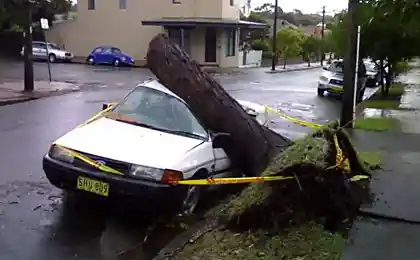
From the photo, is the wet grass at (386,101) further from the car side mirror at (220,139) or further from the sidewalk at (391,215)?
the car side mirror at (220,139)

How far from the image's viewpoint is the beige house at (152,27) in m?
45.7

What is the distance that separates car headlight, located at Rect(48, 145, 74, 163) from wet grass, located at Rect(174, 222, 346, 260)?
5.80 feet

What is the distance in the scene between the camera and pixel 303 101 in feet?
73.8

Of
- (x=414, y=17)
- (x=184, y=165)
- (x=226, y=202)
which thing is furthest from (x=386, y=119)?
(x=414, y=17)

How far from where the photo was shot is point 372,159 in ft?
31.1

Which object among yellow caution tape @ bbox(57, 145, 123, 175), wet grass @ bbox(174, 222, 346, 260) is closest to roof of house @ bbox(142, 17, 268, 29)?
yellow caution tape @ bbox(57, 145, 123, 175)

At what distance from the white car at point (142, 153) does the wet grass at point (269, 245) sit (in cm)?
88

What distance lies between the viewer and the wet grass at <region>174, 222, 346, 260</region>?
5258mm

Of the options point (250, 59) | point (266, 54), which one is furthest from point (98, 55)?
point (266, 54)

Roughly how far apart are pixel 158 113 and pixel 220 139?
859 millimetres

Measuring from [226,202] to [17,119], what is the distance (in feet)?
27.4

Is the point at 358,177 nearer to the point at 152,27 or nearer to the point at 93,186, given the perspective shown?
the point at 93,186

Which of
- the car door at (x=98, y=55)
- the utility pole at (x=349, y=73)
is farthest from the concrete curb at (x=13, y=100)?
the car door at (x=98, y=55)

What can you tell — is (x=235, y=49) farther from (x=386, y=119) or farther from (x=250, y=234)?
(x=250, y=234)
